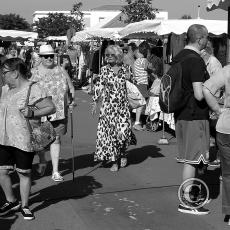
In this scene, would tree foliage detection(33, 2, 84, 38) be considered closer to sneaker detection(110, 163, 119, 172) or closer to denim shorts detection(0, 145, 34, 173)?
sneaker detection(110, 163, 119, 172)

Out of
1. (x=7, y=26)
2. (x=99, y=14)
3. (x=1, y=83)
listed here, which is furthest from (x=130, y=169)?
(x=99, y=14)

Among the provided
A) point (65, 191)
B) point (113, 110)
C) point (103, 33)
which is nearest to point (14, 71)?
point (65, 191)

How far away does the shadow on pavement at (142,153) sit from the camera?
345 inches

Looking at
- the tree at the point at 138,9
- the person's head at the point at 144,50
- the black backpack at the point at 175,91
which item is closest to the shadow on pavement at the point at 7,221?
the black backpack at the point at 175,91

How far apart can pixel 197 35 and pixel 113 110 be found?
2582 mm

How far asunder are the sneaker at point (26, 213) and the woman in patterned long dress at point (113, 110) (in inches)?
97.5

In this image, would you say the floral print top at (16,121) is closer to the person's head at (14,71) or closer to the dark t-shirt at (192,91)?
the person's head at (14,71)

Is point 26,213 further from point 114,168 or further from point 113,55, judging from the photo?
point 113,55

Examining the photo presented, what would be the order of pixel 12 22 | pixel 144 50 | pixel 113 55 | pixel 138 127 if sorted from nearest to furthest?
pixel 113 55 → pixel 138 127 → pixel 144 50 → pixel 12 22

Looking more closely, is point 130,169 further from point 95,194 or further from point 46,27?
point 46,27

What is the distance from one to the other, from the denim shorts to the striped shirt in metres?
8.21

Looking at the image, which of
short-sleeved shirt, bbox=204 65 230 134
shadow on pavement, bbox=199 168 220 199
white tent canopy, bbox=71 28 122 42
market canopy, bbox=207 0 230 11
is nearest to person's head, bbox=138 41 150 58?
white tent canopy, bbox=71 28 122 42

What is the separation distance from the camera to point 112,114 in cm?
794

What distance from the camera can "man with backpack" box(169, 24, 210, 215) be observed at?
5.50 metres
